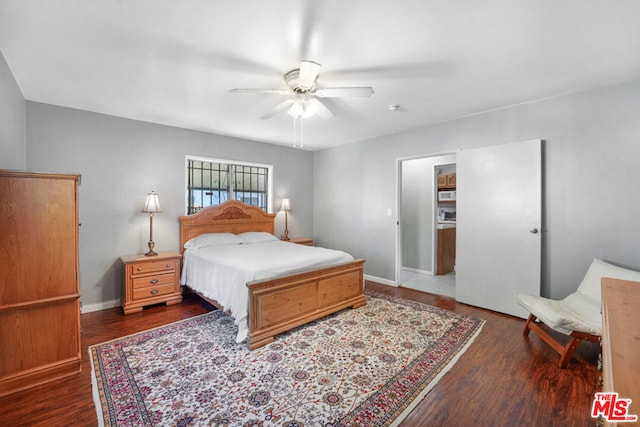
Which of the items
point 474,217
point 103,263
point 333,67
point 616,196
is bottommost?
point 103,263

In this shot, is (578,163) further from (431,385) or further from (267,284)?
(267,284)

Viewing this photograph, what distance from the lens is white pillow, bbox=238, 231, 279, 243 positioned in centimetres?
425

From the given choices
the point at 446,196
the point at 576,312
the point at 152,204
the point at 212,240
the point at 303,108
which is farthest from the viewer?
the point at 446,196

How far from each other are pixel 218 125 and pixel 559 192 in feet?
13.8

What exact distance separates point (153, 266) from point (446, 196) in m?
5.20

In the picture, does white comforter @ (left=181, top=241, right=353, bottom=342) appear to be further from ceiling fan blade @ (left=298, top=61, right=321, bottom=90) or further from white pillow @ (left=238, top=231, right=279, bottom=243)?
ceiling fan blade @ (left=298, top=61, right=321, bottom=90)

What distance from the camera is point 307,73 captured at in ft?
6.56

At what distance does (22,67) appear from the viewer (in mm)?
2299

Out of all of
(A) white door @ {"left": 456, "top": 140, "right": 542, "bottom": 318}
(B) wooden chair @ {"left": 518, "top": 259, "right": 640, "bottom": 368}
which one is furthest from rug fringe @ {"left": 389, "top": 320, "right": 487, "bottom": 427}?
(A) white door @ {"left": 456, "top": 140, "right": 542, "bottom": 318}

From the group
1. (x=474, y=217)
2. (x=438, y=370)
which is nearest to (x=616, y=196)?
(x=474, y=217)

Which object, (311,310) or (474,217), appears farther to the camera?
(474,217)

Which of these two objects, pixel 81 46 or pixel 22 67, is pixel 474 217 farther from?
pixel 22 67

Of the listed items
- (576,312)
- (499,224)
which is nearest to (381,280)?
(499,224)

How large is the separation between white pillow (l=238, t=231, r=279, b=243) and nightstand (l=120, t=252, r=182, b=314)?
962mm
